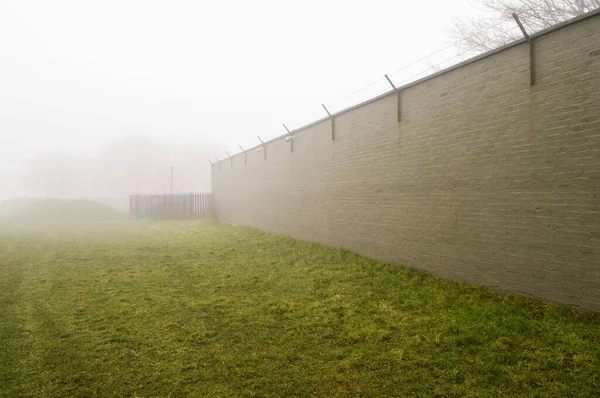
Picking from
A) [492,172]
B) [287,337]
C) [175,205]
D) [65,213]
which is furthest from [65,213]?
[492,172]

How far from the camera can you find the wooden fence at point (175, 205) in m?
23.2

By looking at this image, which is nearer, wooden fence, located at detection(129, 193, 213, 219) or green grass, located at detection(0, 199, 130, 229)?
wooden fence, located at detection(129, 193, 213, 219)

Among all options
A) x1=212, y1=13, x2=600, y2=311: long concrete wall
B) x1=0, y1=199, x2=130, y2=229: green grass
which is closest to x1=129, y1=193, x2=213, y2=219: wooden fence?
x1=0, y1=199, x2=130, y2=229: green grass

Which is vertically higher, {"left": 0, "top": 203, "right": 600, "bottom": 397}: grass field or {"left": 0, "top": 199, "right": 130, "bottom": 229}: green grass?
{"left": 0, "top": 199, "right": 130, "bottom": 229}: green grass

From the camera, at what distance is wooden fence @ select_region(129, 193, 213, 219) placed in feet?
76.0

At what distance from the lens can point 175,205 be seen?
79.3 feet

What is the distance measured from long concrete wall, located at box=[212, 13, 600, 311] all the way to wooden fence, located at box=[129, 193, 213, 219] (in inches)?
634

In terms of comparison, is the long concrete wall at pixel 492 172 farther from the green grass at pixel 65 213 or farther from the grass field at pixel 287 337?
the green grass at pixel 65 213

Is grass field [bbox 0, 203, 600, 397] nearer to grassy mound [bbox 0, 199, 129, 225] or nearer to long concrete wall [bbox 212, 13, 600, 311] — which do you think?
long concrete wall [bbox 212, 13, 600, 311]

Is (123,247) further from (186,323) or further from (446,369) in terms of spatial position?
(446,369)

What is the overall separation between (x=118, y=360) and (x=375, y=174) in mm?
5359

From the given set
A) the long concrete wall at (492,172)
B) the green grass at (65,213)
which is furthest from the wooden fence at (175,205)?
→ the long concrete wall at (492,172)

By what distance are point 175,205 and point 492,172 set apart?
22.1 metres

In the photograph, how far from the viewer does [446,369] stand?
124 inches
